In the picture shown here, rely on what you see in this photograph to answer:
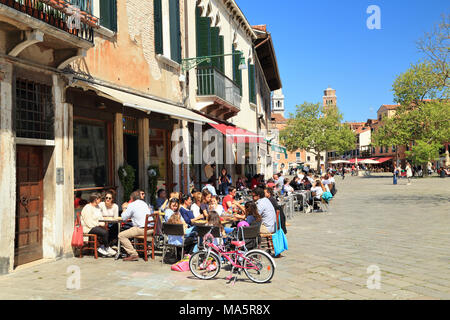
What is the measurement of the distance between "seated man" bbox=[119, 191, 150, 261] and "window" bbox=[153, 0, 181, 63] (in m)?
5.31

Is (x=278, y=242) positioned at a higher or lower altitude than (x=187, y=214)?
lower

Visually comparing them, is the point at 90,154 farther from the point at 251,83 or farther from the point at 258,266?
the point at 251,83

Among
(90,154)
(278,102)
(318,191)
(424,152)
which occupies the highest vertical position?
(278,102)

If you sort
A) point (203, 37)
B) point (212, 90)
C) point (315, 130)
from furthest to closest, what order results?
point (315, 130) < point (203, 37) < point (212, 90)

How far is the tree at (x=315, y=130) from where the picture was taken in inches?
2744

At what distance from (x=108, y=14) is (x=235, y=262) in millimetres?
6155

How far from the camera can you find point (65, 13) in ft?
23.9

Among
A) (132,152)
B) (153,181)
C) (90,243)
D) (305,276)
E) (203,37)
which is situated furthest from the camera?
(203,37)

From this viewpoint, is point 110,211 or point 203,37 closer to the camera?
point 110,211

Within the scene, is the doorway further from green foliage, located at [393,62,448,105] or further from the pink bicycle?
green foliage, located at [393,62,448,105]

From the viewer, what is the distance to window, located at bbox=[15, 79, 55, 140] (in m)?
7.21

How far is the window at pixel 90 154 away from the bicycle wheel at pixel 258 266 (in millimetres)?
4399

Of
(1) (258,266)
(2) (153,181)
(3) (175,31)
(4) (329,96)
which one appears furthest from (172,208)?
(4) (329,96)
